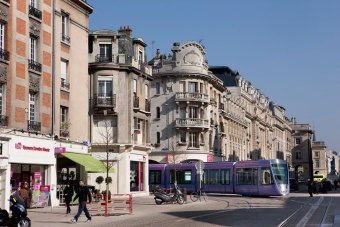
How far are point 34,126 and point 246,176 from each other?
2280cm

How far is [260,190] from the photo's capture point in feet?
161

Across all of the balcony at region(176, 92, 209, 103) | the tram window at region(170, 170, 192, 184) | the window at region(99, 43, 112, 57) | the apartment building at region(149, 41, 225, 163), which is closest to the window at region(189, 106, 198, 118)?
the apartment building at region(149, 41, 225, 163)

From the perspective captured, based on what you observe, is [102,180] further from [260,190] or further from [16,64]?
[16,64]

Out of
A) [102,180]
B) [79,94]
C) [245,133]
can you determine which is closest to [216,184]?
[102,180]

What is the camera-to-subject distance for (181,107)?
73.6 m

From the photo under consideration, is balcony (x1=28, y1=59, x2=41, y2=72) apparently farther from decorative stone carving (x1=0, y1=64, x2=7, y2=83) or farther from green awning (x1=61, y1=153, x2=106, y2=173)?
green awning (x1=61, y1=153, x2=106, y2=173)

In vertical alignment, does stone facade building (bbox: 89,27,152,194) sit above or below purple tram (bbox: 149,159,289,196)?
above

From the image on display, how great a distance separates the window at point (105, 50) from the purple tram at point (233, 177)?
12.9 metres

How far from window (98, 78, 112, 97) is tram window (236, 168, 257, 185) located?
12871 millimetres

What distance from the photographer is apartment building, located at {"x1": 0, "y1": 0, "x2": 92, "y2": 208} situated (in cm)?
3009

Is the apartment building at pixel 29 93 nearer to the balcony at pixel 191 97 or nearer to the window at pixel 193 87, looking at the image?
the balcony at pixel 191 97

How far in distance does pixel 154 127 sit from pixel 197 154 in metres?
6.35

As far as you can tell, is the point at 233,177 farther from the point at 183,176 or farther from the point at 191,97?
the point at 191,97

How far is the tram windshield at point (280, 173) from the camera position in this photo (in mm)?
48375
